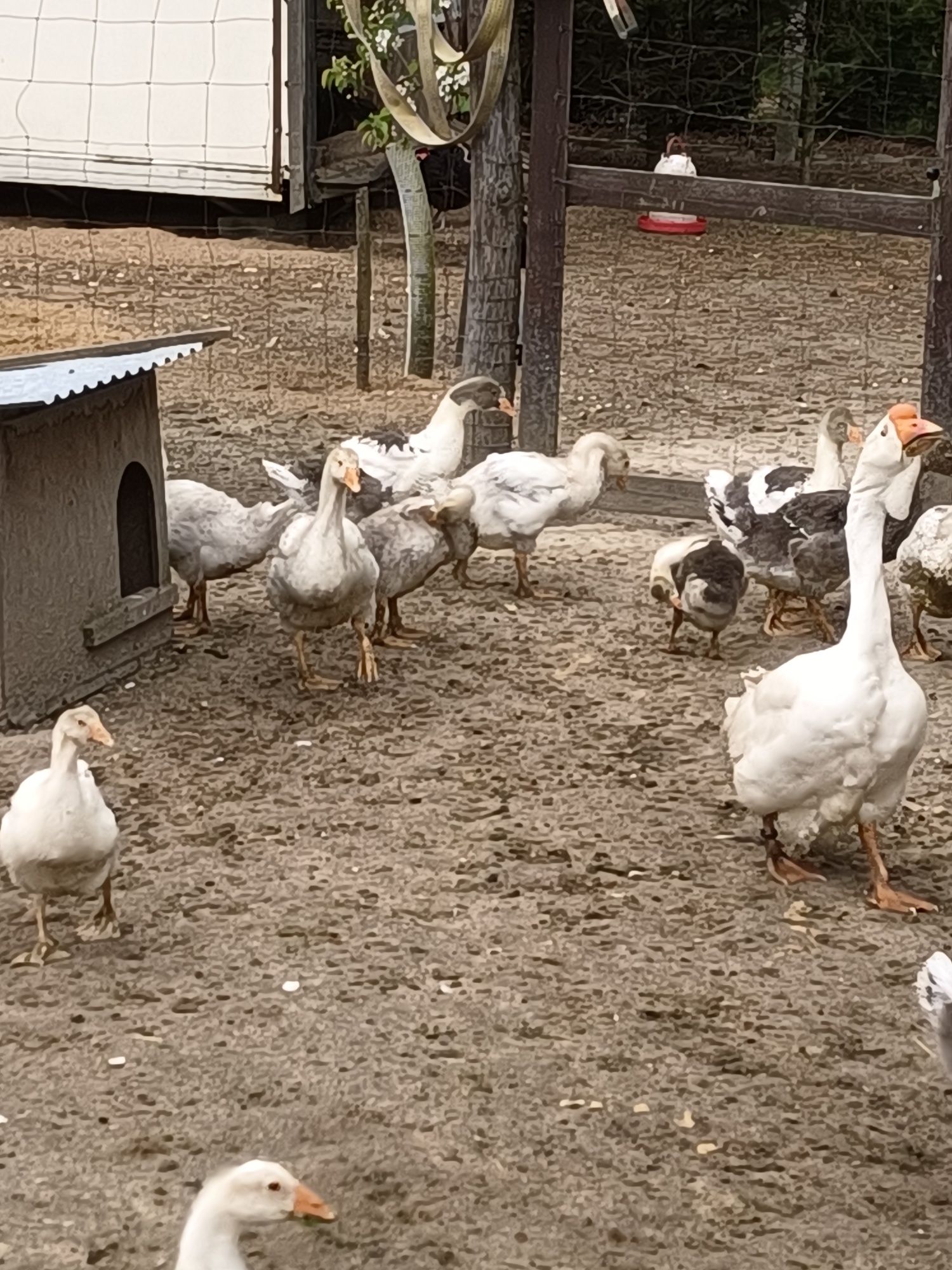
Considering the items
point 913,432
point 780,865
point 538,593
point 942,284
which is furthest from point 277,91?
point 780,865

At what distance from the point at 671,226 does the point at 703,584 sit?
10371 mm

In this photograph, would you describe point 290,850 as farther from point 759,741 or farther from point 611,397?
point 611,397

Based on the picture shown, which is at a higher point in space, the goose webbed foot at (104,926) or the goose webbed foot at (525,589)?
the goose webbed foot at (525,589)

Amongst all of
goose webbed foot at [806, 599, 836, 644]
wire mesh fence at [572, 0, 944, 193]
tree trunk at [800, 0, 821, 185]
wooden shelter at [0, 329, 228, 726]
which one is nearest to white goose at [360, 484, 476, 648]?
wooden shelter at [0, 329, 228, 726]

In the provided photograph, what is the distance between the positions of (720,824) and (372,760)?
1.23 m

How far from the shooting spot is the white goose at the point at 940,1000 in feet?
13.5

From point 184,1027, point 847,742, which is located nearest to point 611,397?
point 847,742

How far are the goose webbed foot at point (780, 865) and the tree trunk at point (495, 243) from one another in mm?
4883

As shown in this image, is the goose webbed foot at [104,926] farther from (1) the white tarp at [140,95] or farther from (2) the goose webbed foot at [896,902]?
(1) the white tarp at [140,95]

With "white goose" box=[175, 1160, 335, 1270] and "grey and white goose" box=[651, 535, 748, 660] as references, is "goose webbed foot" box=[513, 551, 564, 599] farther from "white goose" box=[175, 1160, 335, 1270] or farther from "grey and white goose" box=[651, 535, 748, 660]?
"white goose" box=[175, 1160, 335, 1270]

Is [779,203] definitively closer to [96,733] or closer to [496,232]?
[496,232]

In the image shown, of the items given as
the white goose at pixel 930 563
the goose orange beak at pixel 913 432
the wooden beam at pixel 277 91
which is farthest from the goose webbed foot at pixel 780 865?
the wooden beam at pixel 277 91

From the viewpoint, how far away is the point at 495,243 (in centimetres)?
1033

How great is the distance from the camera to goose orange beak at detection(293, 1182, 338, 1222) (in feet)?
11.3
